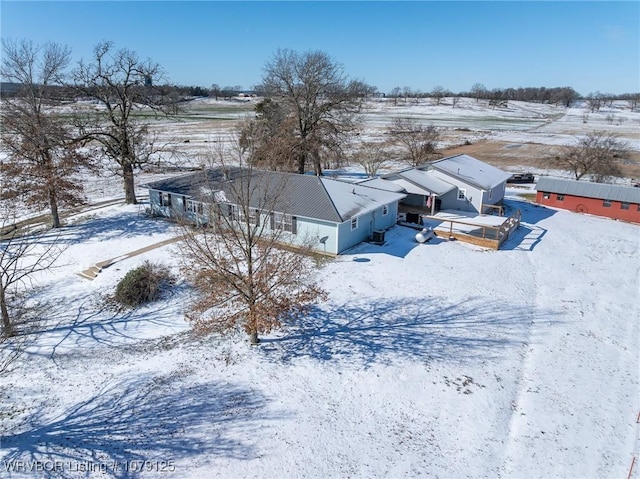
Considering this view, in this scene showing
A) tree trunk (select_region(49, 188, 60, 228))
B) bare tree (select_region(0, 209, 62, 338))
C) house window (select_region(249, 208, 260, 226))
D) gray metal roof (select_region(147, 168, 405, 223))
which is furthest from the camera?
tree trunk (select_region(49, 188, 60, 228))

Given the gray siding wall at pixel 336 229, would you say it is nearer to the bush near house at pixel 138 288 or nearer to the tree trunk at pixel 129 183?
the bush near house at pixel 138 288

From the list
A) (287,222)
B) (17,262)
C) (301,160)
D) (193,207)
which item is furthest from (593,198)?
(17,262)

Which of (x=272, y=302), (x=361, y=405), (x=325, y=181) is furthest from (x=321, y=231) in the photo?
(x=361, y=405)

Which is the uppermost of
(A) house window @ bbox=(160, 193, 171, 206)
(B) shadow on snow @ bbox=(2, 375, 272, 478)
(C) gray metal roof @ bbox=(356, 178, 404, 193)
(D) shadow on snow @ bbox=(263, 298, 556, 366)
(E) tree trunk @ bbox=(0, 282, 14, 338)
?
(C) gray metal roof @ bbox=(356, 178, 404, 193)

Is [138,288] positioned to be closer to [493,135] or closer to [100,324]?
[100,324]

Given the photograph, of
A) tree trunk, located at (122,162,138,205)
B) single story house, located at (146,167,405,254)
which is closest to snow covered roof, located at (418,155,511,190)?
single story house, located at (146,167,405,254)

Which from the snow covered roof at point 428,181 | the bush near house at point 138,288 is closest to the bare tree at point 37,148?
the bush near house at point 138,288

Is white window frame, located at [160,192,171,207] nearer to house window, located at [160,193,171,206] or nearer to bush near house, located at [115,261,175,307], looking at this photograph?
house window, located at [160,193,171,206]
